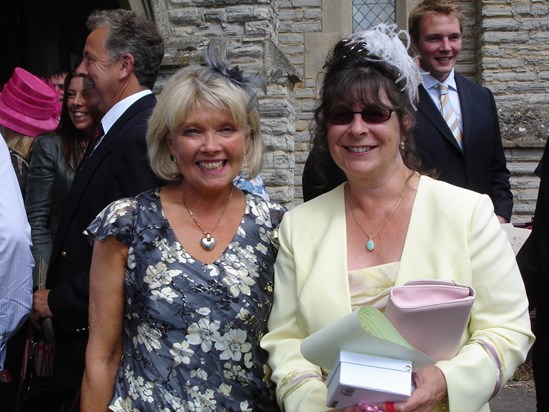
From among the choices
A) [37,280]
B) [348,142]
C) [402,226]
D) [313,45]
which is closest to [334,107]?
[348,142]

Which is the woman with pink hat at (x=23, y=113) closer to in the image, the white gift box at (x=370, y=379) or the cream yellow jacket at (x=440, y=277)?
the cream yellow jacket at (x=440, y=277)

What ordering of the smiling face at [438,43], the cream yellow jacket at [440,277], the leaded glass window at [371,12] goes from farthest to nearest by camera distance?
1. the leaded glass window at [371,12]
2. the smiling face at [438,43]
3. the cream yellow jacket at [440,277]

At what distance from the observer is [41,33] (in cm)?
1006

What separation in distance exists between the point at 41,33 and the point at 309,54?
130 inches

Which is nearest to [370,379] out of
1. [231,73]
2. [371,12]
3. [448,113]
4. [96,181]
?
[231,73]

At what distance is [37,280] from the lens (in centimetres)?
458

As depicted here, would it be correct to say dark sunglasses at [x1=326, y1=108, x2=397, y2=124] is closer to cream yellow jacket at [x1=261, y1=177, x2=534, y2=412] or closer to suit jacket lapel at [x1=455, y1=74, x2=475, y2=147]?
cream yellow jacket at [x1=261, y1=177, x2=534, y2=412]

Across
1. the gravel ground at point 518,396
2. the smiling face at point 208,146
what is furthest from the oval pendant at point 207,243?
the gravel ground at point 518,396

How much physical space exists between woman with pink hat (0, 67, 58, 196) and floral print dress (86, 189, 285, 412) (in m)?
2.74

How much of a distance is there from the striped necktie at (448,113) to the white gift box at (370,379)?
2.56 meters

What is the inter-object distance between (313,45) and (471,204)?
8.13 m

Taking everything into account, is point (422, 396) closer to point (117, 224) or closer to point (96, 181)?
point (117, 224)

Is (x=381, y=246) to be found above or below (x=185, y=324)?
above

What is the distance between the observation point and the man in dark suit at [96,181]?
315 cm
